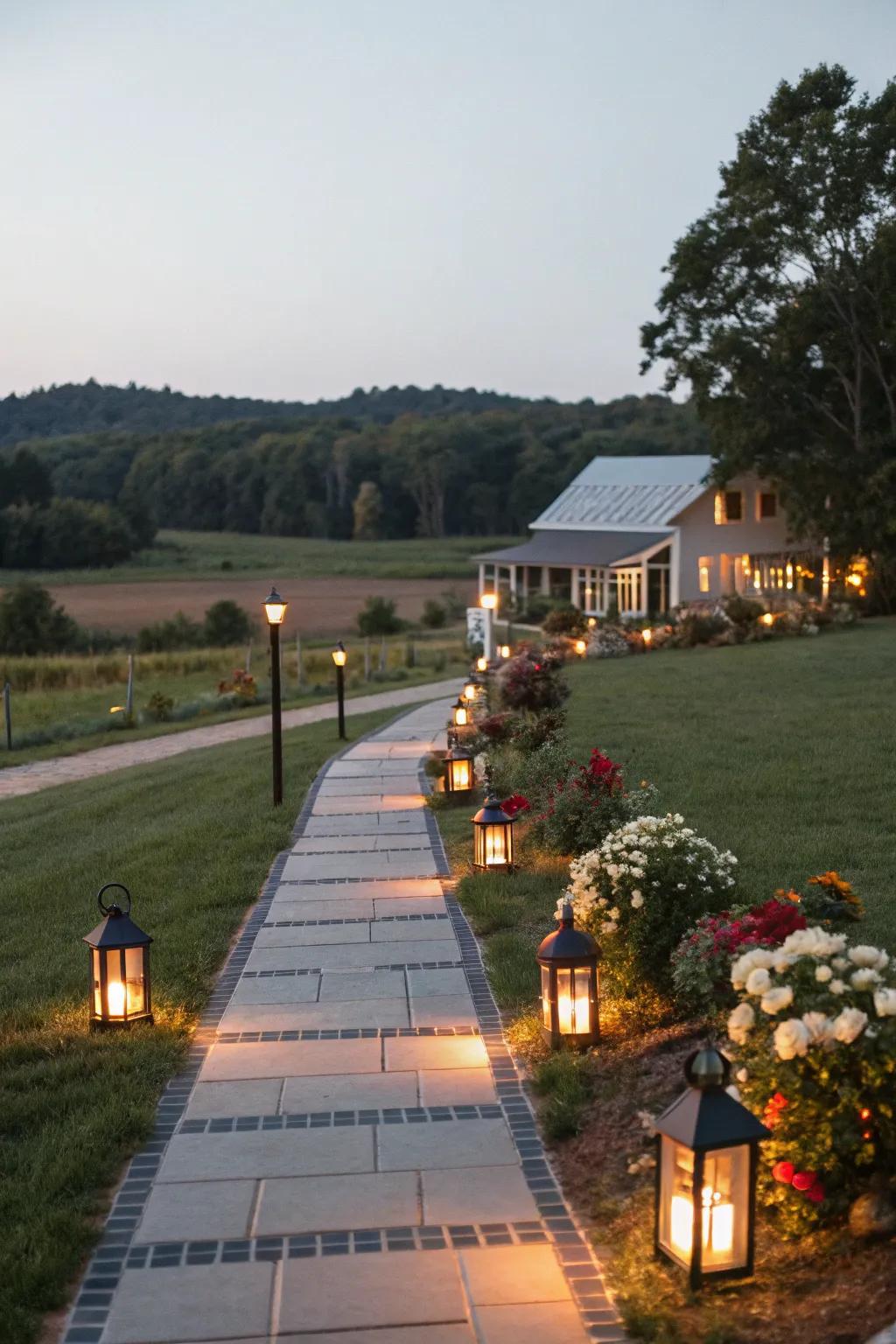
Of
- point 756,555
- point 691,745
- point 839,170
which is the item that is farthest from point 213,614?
point 691,745

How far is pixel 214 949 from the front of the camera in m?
7.16

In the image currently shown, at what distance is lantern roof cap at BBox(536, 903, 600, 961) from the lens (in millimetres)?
5352

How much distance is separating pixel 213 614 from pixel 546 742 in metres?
30.8

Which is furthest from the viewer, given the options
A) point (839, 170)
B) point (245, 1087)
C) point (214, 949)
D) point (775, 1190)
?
point (839, 170)

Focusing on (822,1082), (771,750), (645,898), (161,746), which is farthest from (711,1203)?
(161,746)

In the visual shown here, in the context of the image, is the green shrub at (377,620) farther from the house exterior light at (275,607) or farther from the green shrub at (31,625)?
the house exterior light at (275,607)

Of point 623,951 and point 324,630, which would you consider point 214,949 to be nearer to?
point 623,951

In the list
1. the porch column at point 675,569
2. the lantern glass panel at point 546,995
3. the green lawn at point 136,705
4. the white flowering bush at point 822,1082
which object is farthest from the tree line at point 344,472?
the white flowering bush at point 822,1082

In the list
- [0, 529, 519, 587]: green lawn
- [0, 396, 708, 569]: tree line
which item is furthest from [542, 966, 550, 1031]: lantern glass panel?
[0, 396, 708, 569]: tree line

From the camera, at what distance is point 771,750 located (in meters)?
12.1

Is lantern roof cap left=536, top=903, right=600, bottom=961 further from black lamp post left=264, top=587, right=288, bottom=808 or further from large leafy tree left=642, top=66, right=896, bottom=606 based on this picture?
large leafy tree left=642, top=66, right=896, bottom=606

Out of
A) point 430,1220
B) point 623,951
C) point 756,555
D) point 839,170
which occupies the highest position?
point 839,170

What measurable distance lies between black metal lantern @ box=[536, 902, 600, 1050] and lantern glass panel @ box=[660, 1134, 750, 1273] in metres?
1.73

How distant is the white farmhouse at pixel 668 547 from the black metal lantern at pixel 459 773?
80.0ft
